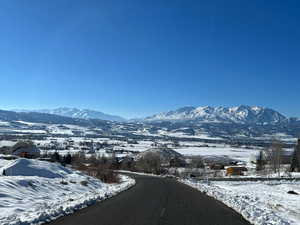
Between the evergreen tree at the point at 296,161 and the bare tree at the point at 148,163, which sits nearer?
the evergreen tree at the point at 296,161

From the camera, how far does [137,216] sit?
14094mm

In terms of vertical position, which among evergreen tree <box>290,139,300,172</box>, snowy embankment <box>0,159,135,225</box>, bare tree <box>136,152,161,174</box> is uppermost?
snowy embankment <box>0,159,135,225</box>

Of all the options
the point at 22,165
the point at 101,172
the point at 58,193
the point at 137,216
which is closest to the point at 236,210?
the point at 137,216

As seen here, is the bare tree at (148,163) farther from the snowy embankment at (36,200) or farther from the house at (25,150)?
the snowy embankment at (36,200)

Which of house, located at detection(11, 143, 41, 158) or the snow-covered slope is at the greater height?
house, located at detection(11, 143, 41, 158)

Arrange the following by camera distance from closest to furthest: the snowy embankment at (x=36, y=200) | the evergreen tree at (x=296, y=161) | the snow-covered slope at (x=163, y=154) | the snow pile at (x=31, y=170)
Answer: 1. the snowy embankment at (x=36, y=200)
2. the snow pile at (x=31, y=170)
3. the evergreen tree at (x=296, y=161)
4. the snow-covered slope at (x=163, y=154)

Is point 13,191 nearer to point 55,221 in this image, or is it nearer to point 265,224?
point 55,221

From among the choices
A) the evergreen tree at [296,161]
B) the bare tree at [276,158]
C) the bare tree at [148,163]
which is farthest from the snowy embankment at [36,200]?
the bare tree at [148,163]

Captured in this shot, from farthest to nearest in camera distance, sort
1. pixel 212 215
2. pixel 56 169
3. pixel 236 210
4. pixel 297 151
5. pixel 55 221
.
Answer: pixel 297 151
pixel 56 169
pixel 236 210
pixel 212 215
pixel 55 221

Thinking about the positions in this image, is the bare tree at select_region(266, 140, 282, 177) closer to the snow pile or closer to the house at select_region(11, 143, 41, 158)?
the house at select_region(11, 143, 41, 158)

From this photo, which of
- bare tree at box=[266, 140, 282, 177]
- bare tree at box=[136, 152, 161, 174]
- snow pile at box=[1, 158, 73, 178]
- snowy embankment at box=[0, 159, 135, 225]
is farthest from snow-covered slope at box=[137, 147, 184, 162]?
snowy embankment at box=[0, 159, 135, 225]

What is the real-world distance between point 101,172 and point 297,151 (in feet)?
202

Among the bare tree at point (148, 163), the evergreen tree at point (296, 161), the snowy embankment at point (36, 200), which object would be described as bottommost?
the bare tree at point (148, 163)

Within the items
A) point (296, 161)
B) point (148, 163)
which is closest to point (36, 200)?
point (296, 161)
